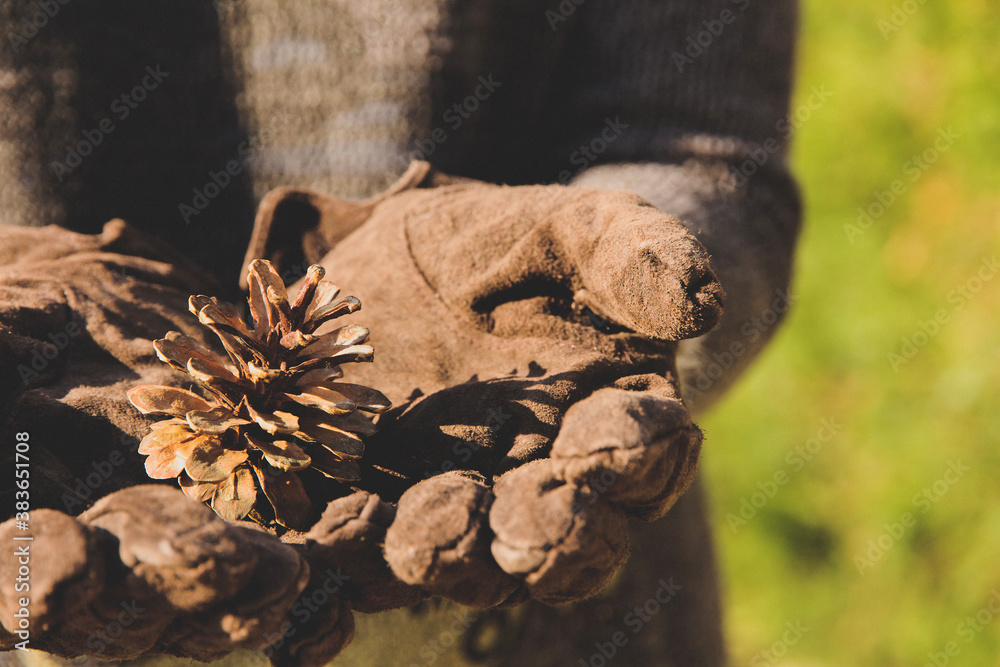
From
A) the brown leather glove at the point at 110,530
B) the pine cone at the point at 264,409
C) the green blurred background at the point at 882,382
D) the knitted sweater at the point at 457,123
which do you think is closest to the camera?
the brown leather glove at the point at 110,530

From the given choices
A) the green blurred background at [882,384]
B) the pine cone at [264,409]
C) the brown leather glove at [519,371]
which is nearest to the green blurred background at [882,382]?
the green blurred background at [882,384]

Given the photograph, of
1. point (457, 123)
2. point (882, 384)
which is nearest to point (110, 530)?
point (457, 123)

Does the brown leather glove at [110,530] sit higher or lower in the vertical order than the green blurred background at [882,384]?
higher

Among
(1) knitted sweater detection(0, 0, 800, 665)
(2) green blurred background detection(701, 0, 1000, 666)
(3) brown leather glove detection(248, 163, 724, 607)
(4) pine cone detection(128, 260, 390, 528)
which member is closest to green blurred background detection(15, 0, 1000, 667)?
(2) green blurred background detection(701, 0, 1000, 666)

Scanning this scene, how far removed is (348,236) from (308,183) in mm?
240

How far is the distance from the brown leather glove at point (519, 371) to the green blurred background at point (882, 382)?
2.34m

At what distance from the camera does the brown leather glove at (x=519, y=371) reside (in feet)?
1.86

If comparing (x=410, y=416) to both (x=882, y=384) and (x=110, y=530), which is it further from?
(x=882, y=384)

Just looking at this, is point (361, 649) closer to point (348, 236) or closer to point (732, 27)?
point (348, 236)

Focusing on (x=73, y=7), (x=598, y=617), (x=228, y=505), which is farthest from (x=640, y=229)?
(x=73, y=7)

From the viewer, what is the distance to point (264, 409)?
2.29ft

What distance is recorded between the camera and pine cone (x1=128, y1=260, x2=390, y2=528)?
665 mm

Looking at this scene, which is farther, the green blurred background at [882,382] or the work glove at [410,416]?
the green blurred background at [882,382]

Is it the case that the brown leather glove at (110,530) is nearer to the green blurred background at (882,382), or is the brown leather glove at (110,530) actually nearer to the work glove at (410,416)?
the work glove at (410,416)
